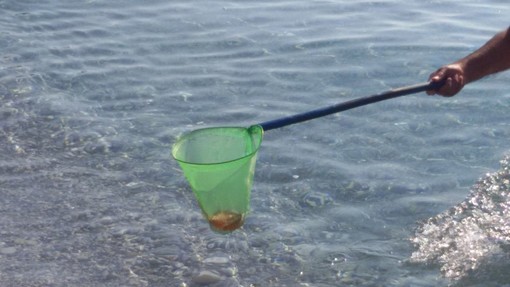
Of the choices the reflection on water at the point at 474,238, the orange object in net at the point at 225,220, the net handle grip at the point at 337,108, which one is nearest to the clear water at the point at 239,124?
the reflection on water at the point at 474,238

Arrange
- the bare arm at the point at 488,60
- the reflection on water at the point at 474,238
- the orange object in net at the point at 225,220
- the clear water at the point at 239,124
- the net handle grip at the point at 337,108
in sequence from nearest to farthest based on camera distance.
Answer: the net handle grip at the point at 337,108
the orange object in net at the point at 225,220
the bare arm at the point at 488,60
the reflection on water at the point at 474,238
the clear water at the point at 239,124

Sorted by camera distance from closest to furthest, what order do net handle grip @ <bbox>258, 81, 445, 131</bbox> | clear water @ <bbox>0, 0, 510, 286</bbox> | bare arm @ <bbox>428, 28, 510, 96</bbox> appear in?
net handle grip @ <bbox>258, 81, 445, 131</bbox> < bare arm @ <bbox>428, 28, 510, 96</bbox> < clear water @ <bbox>0, 0, 510, 286</bbox>

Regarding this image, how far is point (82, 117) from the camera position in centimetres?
730

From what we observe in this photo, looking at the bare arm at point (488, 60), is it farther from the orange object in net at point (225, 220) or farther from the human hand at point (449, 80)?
the orange object in net at point (225, 220)

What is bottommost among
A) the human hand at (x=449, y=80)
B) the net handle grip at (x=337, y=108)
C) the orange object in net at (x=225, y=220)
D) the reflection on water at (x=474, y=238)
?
the reflection on water at (x=474, y=238)

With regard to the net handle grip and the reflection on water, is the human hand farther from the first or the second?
the reflection on water

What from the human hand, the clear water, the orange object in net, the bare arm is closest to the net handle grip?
the human hand

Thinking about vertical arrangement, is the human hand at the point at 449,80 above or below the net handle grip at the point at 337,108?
above

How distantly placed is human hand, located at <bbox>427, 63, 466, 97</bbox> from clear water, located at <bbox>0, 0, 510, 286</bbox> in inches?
45.9

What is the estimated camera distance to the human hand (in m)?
4.61

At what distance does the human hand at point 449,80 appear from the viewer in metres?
4.61

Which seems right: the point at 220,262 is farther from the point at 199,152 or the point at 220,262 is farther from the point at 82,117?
the point at 82,117

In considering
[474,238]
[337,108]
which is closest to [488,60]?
[337,108]

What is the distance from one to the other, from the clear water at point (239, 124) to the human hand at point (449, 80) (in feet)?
3.82
